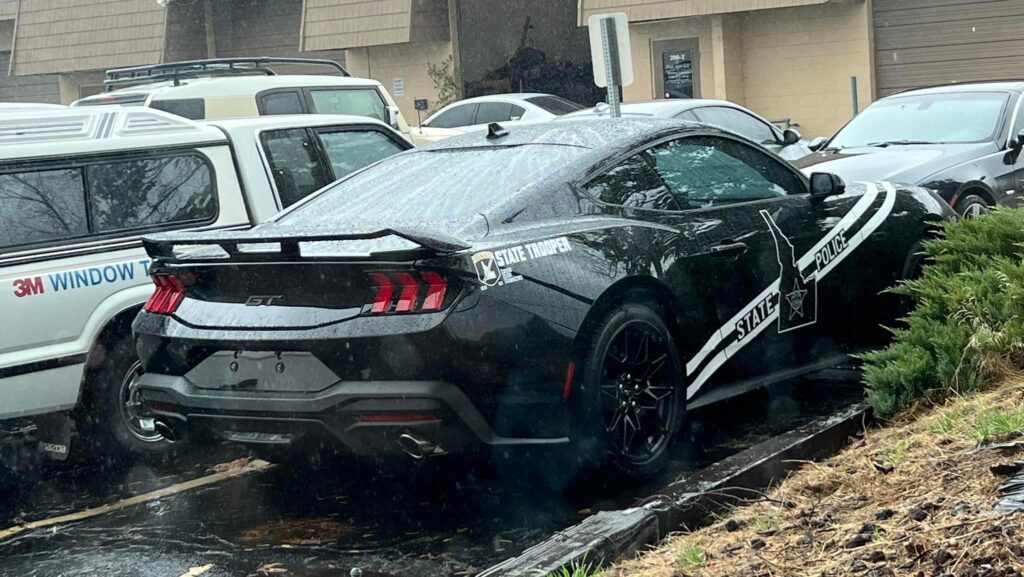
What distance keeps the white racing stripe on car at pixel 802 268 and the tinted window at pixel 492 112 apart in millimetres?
11737

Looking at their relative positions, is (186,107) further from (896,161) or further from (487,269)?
(487,269)

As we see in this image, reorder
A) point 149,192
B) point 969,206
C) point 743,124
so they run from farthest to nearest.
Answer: point 743,124
point 969,206
point 149,192

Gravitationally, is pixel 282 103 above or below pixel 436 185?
A: above

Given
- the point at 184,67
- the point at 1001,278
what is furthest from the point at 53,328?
the point at 184,67

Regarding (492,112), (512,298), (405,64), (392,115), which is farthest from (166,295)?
(405,64)

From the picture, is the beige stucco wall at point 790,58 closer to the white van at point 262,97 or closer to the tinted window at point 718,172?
the white van at point 262,97

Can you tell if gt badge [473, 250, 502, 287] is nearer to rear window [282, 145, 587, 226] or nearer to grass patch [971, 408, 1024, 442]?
rear window [282, 145, 587, 226]

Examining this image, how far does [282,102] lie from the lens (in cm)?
1426

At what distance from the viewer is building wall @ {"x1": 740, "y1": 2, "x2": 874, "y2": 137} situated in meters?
22.1

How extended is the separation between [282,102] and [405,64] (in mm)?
13154

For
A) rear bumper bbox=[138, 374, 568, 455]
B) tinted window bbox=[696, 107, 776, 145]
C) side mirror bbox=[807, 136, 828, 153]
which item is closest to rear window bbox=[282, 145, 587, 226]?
rear bumper bbox=[138, 374, 568, 455]

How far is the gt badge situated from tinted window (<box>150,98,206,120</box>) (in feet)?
31.8

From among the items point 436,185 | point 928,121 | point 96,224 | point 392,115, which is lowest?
point 928,121

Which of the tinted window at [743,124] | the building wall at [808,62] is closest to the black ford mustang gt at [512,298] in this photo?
the tinted window at [743,124]
